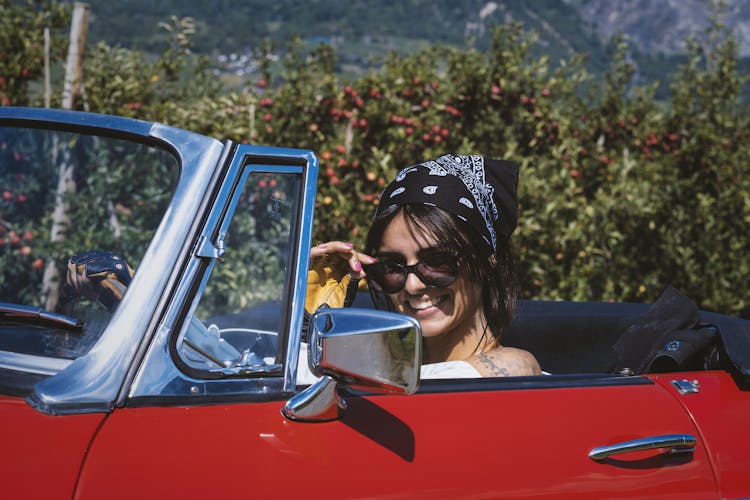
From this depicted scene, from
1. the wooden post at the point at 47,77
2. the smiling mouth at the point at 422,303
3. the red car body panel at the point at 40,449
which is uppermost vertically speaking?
the wooden post at the point at 47,77

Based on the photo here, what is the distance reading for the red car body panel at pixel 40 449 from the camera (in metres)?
1.17

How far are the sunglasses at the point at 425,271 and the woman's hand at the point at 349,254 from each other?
81 mm

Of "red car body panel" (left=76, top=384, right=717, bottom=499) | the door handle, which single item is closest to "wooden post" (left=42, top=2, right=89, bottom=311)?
"red car body panel" (left=76, top=384, right=717, bottom=499)

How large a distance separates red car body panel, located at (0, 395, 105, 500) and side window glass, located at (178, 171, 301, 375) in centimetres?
22

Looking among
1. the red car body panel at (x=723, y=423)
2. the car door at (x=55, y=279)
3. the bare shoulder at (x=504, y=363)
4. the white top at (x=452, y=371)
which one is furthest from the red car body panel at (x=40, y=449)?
the red car body panel at (x=723, y=423)

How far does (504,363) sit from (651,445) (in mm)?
440

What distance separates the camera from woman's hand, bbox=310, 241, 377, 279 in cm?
209

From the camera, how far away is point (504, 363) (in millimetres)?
1888

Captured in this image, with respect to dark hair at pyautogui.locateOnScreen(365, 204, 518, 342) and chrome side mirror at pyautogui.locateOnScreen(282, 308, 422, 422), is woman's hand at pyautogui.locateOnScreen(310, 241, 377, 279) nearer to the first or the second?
dark hair at pyautogui.locateOnScreen(365, 204, 518, 342)

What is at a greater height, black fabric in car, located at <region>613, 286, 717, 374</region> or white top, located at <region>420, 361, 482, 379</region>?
black fabric in car, located at <region>613, 286, 717, 374</region>

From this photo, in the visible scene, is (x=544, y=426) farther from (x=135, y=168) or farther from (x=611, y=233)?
(x=611, y=233)

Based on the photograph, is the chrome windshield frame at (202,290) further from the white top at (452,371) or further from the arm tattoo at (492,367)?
the arm tattoo at (492,367)

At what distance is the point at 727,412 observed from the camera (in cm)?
171

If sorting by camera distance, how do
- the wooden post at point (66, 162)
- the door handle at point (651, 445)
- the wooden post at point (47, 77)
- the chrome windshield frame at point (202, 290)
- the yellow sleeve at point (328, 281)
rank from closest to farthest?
the chrome windshield frame at point (202, 290)
the door handle at point (651, 445)
the wooden post at point (66, 162)
the yellow sleeve at point (328, 281)
the wooden post at point (47, 77)
